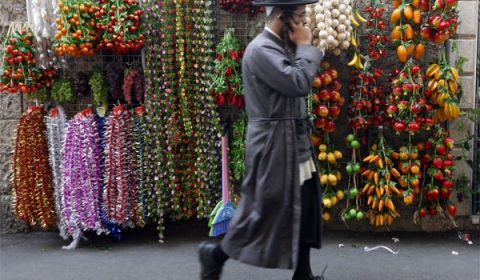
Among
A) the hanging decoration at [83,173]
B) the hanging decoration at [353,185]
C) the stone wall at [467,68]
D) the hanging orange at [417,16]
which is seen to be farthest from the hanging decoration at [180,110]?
the stone wall at [467,68]

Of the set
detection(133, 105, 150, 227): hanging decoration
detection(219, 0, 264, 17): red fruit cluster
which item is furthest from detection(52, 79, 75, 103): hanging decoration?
detection(219, 0, 264, 17): red fruit cluster

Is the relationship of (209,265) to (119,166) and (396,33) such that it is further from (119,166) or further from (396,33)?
(396,33)

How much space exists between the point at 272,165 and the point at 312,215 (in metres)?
0.57

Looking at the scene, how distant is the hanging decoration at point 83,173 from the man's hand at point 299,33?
2.37 meters

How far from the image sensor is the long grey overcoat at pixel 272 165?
10.4 feet

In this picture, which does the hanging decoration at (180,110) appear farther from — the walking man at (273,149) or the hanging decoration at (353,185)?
the walking man at (273,149)

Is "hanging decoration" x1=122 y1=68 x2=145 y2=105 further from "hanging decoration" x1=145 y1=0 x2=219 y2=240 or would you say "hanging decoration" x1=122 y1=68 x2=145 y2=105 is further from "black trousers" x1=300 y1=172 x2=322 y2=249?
"black trousers" x1=300 y1=172 x2=322 y2=249

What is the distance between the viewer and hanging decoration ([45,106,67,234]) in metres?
4.91

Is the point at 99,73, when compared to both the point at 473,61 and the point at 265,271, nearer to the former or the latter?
the point at 265,271

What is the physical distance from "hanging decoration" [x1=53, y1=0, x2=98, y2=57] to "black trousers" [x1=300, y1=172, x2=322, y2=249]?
2.31m

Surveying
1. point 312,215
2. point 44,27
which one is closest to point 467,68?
point 312,215

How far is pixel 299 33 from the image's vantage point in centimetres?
321

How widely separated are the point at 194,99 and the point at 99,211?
135cm

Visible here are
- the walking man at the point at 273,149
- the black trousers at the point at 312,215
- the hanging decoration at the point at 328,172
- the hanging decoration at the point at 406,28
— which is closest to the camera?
the walking man at the point at 273,149
